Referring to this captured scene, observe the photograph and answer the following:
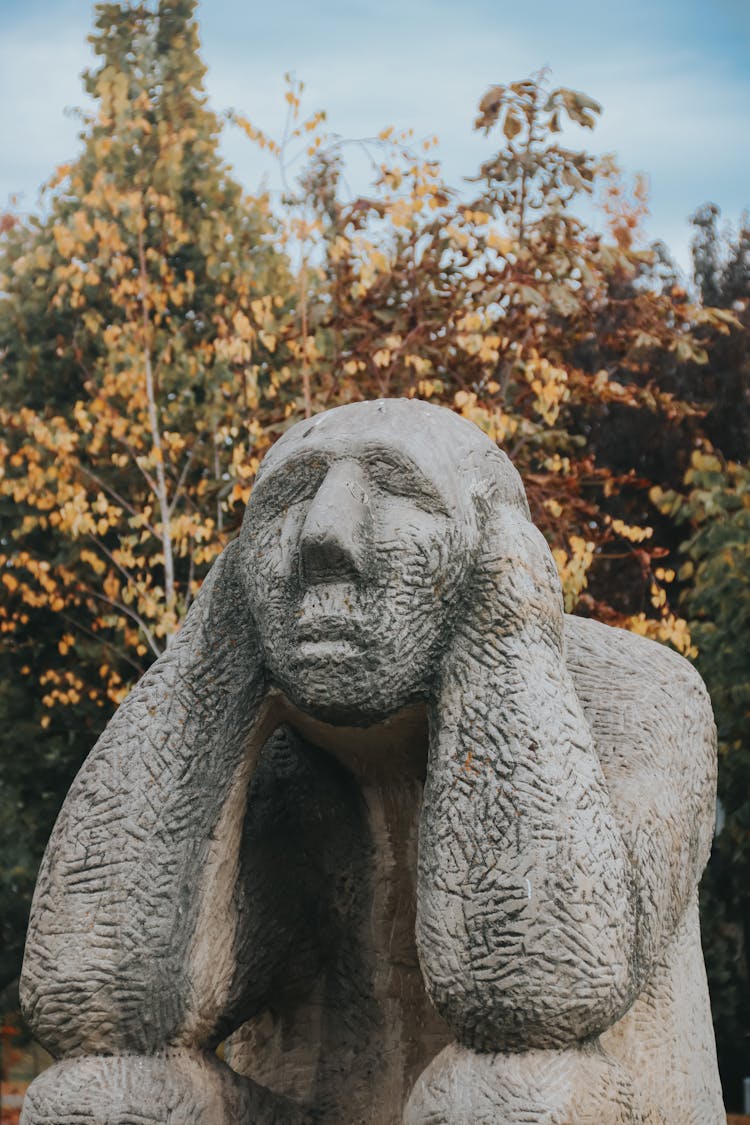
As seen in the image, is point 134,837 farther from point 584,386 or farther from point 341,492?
point 584,386

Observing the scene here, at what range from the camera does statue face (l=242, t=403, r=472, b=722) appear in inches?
127

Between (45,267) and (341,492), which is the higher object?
(45,267)

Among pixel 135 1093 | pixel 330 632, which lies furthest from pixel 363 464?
pixel 135 1093

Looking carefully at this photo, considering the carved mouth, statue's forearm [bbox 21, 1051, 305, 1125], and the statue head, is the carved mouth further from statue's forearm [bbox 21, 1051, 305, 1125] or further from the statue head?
statue's forearm [bbox 21, 1051, 305, 1125]

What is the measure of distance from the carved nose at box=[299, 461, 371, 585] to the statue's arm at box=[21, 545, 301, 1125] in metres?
0.31

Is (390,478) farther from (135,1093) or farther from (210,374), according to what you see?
(210,374)

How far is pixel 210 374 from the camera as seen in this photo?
8344 mm

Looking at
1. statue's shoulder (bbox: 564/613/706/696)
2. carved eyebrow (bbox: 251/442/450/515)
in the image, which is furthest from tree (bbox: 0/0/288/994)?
carved eyebrow (bbox: 251/442/450/515)

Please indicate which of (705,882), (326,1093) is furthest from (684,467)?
(326,1093)

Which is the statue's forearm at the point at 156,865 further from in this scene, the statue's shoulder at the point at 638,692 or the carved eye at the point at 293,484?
the statue's shoulder at the point at 638,692

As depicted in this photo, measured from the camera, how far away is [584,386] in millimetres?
8461

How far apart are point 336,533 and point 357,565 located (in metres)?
0.07

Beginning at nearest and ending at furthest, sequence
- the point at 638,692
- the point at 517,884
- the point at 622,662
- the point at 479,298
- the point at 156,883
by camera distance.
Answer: the point at 517,884
the point at 156,883
the point at 638,692
the point at 622,662
the point at 479,298

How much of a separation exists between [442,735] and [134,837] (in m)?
0.68
